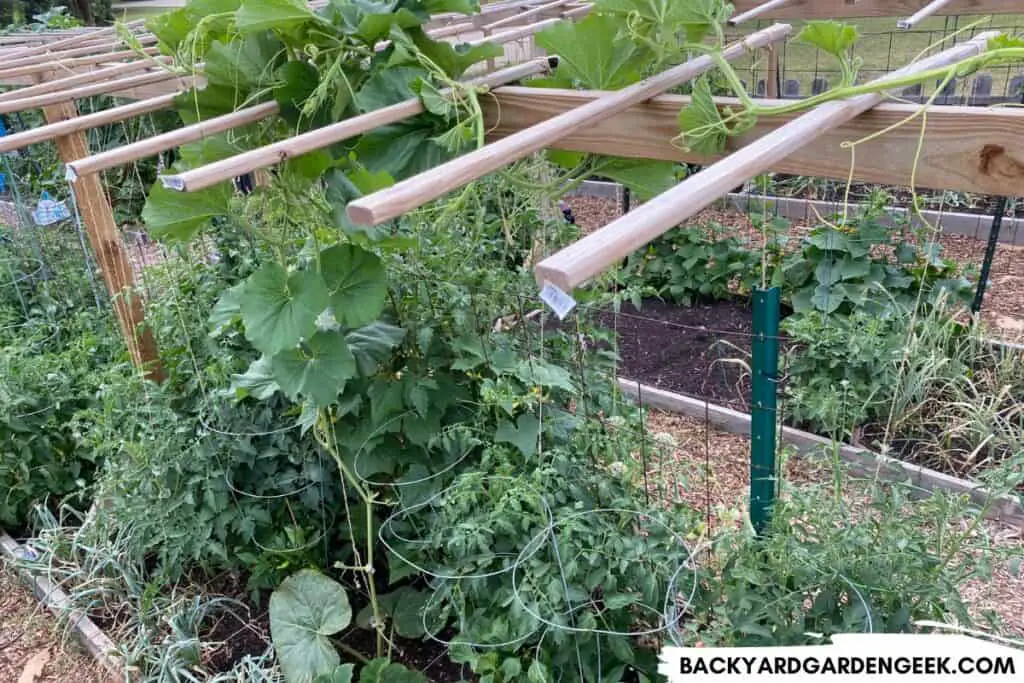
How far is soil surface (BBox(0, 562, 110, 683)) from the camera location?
109 inches

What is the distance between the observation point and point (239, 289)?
2234 millimetres

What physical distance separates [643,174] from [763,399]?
0.66 m

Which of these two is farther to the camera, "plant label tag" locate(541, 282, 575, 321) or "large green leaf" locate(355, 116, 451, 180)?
"large green leaf" locate(355, 116, 451, 180)

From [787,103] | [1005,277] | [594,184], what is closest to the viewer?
[787,103]

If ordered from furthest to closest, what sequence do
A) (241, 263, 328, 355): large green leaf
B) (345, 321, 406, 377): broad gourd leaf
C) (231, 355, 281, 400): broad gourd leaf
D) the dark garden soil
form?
1. the dark garden soil
2. (231, 355, 281, 400): broad gourd leaf
3. (345, 321, 406, 377): broad gourd leaf
4. (241, 263, 328, 355): large green leaf

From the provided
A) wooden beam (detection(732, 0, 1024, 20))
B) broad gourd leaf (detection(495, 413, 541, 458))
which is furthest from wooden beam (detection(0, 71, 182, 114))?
wooden beam (detection(732, 0, 1024, 20))

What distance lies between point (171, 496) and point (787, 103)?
212 centimetres

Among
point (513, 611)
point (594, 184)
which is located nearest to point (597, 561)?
point (513, 611)

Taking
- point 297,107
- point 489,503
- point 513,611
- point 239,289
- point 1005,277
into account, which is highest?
point 297,107

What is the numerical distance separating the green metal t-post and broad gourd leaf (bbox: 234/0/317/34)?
1.26 metres

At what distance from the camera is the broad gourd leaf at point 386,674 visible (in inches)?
88.3

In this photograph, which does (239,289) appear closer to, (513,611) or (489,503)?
(489,503)
